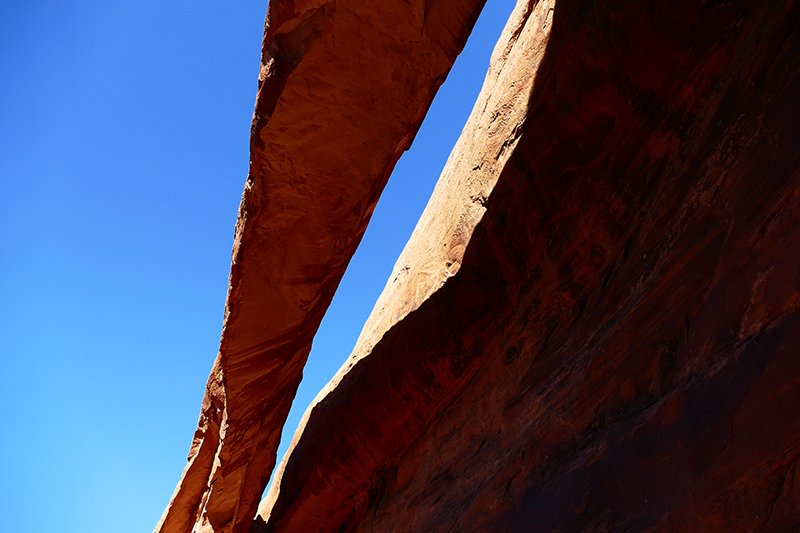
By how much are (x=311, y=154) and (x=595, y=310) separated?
355 centimetres

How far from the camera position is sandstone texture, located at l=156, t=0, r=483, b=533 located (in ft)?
16.0

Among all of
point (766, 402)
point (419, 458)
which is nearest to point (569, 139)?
point (766, 402)

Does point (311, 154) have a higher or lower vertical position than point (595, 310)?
higher

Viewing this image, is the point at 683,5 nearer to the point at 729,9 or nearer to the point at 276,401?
the point at 729,9

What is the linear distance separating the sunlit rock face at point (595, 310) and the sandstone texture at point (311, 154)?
0.51 meters

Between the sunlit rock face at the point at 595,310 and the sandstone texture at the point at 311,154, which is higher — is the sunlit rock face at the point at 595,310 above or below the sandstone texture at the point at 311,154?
below

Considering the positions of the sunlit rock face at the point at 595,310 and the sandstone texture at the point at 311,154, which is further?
the sandstone texture at the point at 311,154

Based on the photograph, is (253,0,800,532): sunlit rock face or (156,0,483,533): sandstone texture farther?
(156,0,483,533): sandstone texture

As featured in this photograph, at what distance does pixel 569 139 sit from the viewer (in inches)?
239

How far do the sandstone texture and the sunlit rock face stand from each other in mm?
505

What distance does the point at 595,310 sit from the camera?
4.96m

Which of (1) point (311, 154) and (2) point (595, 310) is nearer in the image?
(2) point (595, 310)

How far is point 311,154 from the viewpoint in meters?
5.46

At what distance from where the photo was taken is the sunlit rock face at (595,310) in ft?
9.40
